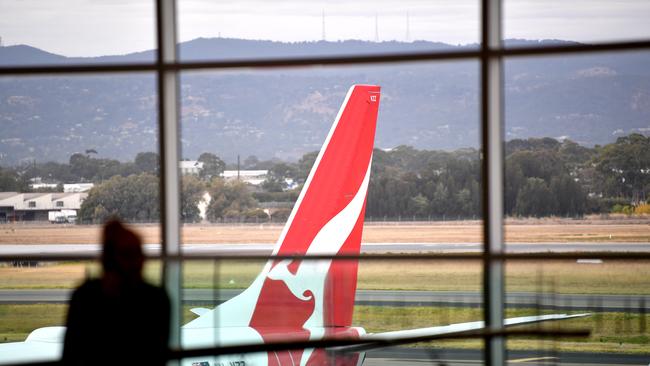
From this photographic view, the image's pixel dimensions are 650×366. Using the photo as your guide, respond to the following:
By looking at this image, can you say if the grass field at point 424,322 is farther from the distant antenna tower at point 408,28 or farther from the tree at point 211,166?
the distant antenna tower at point 408,28

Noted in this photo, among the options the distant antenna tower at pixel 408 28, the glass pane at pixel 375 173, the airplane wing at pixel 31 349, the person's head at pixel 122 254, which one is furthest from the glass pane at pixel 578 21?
the person's head at pixel 122 254

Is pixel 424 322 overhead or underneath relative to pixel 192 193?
underneath

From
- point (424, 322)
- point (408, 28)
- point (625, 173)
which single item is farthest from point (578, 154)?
point (424, 322)

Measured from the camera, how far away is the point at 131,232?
6.02ft

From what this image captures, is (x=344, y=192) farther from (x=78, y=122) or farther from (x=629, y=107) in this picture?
(x=629, y=107)

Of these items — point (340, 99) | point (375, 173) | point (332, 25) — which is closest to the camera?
point (375, 173)

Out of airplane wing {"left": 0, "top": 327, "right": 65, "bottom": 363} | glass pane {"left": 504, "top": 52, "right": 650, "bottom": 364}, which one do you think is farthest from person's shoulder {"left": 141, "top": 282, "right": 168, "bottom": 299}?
→ glass pane {"left": 504, "top": 52, "right": 650, "bottom": 364}

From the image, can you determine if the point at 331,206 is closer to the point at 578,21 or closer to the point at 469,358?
the point at 469,358

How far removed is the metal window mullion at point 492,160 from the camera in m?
3.32

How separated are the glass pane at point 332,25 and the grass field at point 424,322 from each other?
8.64m

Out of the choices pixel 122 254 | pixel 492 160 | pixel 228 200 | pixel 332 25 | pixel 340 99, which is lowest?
pixel 228 200

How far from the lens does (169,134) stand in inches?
140

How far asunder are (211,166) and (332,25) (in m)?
9.72

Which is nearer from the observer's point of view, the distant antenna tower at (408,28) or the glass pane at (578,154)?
Result: the glass pane at (578,154)
